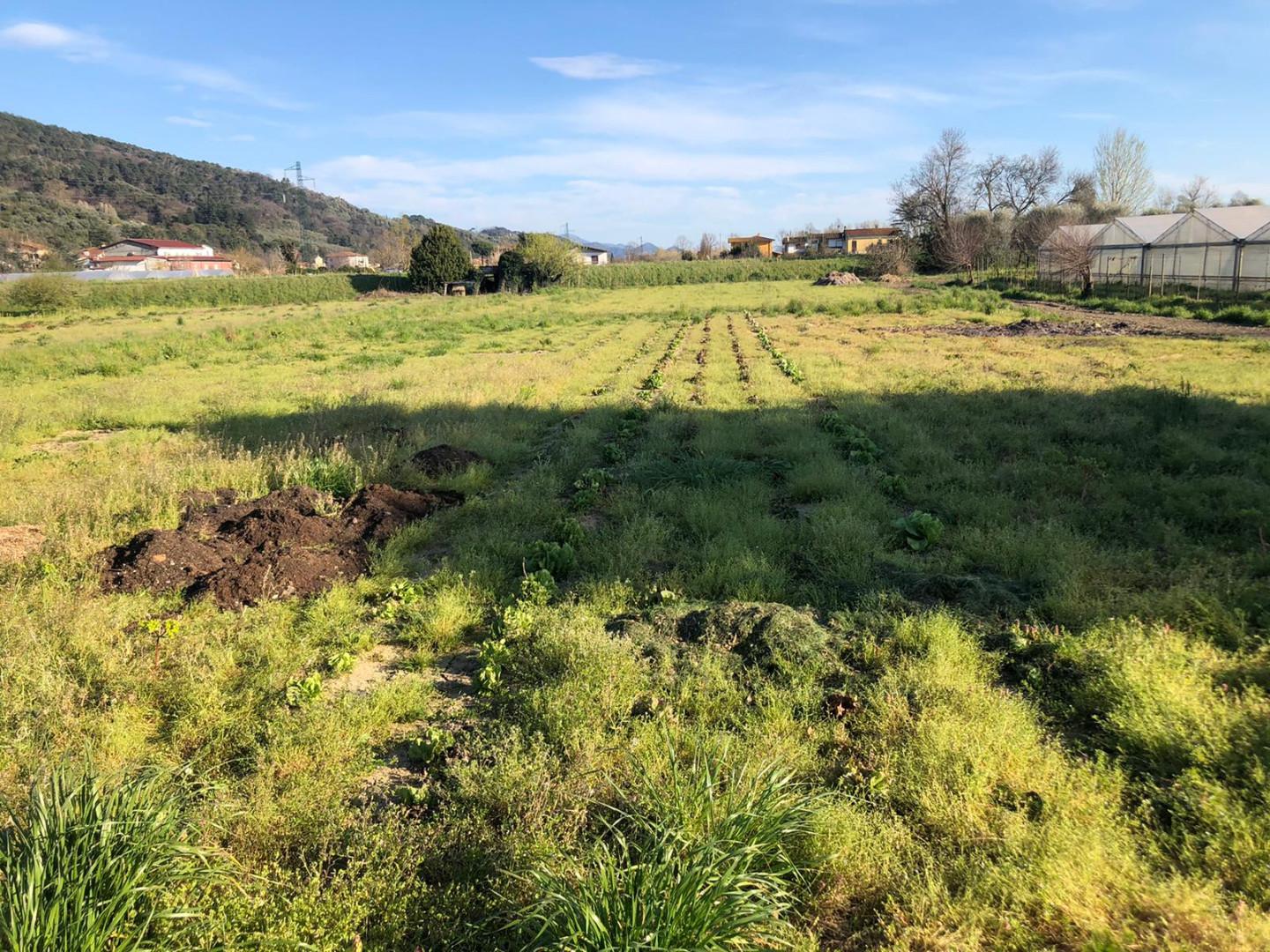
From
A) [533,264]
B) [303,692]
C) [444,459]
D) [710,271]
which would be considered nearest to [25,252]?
[533,264]

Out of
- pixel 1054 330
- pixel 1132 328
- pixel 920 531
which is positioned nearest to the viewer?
pixel 920 531

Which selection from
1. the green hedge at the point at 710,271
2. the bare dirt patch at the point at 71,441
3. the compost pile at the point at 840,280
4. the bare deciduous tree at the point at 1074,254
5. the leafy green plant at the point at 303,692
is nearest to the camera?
the leafy green plant at the point at 303,692

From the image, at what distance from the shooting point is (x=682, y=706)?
4.18 m

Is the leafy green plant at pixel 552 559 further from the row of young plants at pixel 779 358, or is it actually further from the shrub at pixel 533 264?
the shrub at pixel 533 264

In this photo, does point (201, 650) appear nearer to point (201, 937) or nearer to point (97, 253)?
point (201, 937)

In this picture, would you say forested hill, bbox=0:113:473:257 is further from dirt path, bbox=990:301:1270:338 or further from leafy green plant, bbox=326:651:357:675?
leafy green plant, bbox=326:651:357:675

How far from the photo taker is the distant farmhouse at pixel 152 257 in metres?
99.8

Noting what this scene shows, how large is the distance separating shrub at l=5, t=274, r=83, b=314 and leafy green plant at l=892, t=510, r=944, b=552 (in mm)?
56135

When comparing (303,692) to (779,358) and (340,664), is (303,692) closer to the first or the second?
(340,664)

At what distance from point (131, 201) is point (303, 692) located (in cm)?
18663

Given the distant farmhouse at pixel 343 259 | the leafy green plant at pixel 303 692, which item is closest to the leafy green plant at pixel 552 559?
the leafy green plant at pixel 303 692

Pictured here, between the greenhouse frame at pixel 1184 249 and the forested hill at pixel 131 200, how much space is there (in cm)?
13489

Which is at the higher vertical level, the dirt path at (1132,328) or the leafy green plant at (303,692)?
the dirt path at (1132,328)

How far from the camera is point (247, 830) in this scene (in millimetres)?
3188
